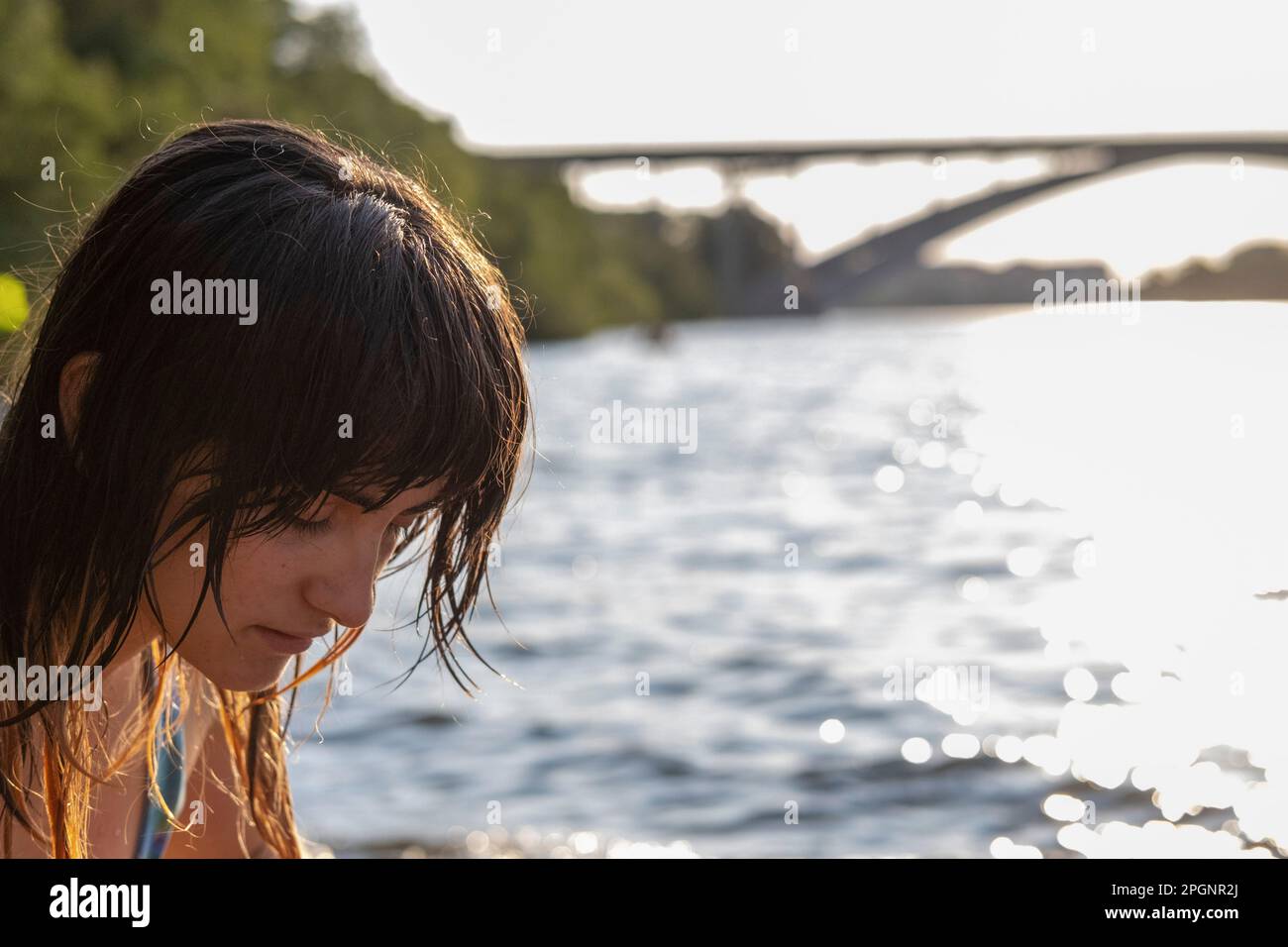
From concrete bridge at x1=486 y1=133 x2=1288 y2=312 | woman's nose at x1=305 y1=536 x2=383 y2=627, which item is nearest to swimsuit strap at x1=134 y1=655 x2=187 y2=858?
woman's nose at x1=305 y1=536 x2=383 y2=627

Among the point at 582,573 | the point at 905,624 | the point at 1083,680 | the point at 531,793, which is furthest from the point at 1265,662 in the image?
the point at 582,573

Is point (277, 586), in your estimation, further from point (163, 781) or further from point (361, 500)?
point (163, 781)

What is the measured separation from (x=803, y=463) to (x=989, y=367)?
31.1m

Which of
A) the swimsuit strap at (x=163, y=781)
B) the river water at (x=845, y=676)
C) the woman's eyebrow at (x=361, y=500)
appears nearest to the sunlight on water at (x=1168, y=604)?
the river water at (x=845, y=676)

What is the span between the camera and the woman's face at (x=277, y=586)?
137cm

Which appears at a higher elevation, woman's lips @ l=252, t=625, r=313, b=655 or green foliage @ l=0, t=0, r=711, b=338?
green foliage @ l=0, t=0, r=711, b=338

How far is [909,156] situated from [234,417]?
45.0 meters

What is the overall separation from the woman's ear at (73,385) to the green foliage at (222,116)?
0.27 meters

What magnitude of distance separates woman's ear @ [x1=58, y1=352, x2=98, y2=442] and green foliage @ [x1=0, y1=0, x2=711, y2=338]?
0.87ft

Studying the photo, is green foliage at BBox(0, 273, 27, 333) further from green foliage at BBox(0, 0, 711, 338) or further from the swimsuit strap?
the swimsuit strap

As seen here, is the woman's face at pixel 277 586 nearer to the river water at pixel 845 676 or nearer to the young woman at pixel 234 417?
the young woman at pixel 234 417

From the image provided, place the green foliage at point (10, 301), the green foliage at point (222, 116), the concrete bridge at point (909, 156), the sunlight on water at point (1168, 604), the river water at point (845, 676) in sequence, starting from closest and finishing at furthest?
1. the green foliage at point (10, 301)
2. the river water at point (845, 676)
3. the sunlight on water at point (1168, 604)
4. the green foliage at point (222, 116)
5. the concrete bridge at point (909, 156)

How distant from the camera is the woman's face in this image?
137 cm
